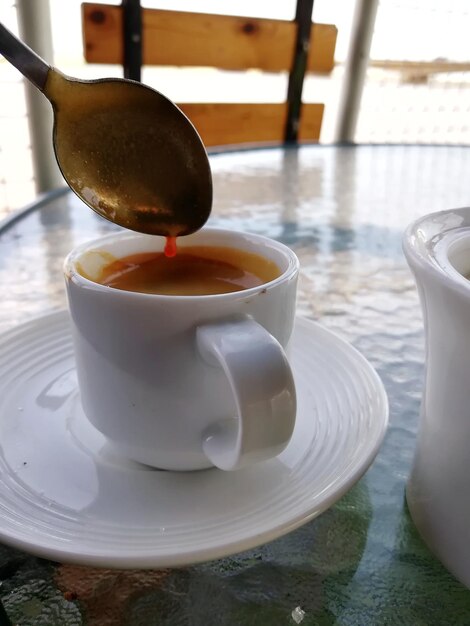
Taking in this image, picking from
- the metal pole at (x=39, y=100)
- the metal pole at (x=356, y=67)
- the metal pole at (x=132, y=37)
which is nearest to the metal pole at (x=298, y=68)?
the metal pole at (x=356, y=67)

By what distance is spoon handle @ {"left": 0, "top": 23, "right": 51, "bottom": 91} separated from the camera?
0.35 m

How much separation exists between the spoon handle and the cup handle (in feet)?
0.72

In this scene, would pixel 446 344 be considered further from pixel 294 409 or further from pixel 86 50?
pixel 86 50

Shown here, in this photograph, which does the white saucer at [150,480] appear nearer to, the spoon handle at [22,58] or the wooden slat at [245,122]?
the spoon handle at [22,58]

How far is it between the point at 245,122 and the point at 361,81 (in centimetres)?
80

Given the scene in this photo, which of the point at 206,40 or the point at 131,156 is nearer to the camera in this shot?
the point at 131,156

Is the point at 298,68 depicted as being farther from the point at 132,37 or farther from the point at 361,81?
the point at 132,37

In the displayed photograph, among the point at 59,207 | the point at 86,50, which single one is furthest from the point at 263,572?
the point at 86,50

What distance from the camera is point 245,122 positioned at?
5.61 ft

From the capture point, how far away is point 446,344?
10.1 inches

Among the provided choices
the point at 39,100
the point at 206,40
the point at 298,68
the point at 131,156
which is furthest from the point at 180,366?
the point at 298,68

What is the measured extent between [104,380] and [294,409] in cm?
11

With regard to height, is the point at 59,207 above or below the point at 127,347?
below

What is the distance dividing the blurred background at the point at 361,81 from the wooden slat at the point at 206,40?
0.06 metres
